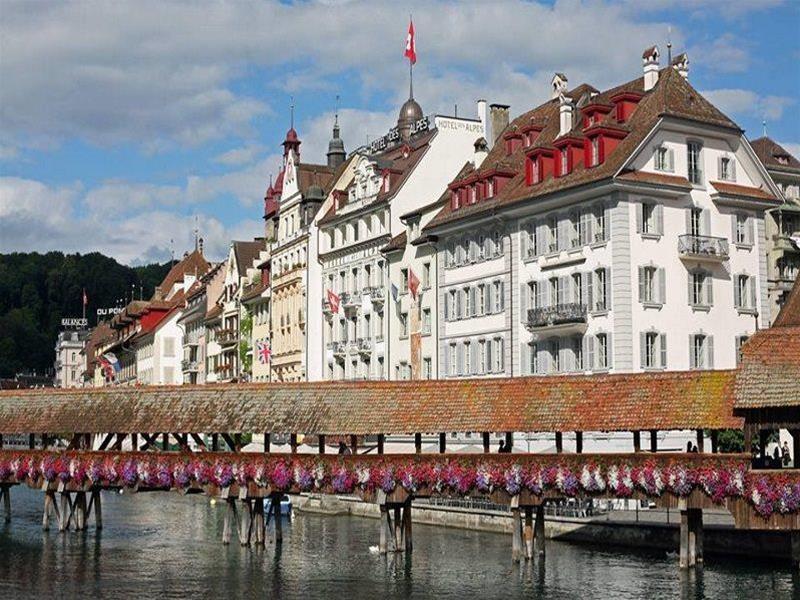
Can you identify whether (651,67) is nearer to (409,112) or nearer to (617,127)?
(617,127)

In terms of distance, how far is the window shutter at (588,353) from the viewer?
178ft

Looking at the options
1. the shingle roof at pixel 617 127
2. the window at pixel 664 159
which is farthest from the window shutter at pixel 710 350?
the shingle roof at pixel 617 127

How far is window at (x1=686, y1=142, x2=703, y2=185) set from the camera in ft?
182

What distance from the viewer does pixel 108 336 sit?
15100 centimetres

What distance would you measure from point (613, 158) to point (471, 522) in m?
15.4

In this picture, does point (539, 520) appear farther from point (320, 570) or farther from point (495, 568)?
point (320, 570)

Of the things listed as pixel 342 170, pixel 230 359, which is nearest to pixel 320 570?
pixel 342 170

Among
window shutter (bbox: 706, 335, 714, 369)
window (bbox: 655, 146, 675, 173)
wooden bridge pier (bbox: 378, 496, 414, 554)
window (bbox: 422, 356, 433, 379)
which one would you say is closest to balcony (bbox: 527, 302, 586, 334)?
window shutter (bbox: 706, 335, 714, 369)

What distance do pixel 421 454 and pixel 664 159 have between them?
1978cm

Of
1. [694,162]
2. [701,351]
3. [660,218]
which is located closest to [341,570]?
[701,351]

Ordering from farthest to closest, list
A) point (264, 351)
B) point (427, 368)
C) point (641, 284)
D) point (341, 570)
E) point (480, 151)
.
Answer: point (264, 351), point (480, 151), point (427, 368), point (641, 284), point (341, 570)

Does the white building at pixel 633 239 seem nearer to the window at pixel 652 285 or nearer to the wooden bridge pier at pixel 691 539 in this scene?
the window at pixel 652 285

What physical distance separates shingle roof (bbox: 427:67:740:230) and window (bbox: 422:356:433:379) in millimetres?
7464

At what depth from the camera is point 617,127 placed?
5525 centimetres
